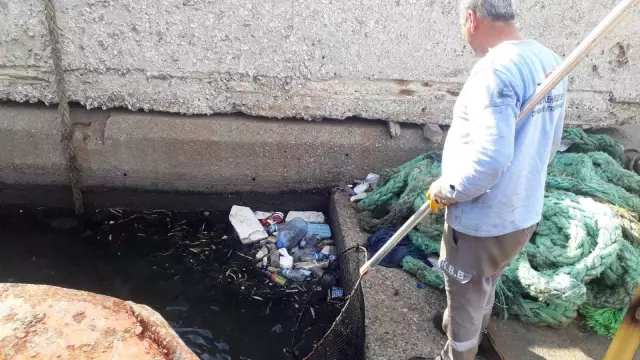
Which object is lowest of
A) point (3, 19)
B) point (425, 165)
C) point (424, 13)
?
point (425, 165)

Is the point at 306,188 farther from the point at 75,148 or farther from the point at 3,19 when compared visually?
the point at 3,19

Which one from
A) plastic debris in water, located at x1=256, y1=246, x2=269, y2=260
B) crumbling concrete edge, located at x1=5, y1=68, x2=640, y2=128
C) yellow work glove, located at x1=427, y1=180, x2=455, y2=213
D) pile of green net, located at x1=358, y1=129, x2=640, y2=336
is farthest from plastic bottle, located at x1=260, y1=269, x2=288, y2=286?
yellow work glove, located at x1=427, y1=180, x2=455, y2=213

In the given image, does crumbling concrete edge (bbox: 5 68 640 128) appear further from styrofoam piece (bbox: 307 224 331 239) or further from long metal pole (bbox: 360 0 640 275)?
long metal pole (bbox: 360 0 640 275)

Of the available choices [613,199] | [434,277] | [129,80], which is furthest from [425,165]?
[129,80]

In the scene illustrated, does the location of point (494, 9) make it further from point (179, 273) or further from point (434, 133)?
point (179, 273)

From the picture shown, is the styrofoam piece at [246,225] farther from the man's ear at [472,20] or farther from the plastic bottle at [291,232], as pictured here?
the man's ear at [472,20]

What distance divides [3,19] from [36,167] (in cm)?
117

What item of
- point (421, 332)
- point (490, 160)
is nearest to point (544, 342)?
point (421, 332)

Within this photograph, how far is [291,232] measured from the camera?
439cm

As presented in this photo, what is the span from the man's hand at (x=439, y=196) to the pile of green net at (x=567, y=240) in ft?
3.76

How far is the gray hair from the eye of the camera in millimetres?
2289

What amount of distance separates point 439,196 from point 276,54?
2.20 metres

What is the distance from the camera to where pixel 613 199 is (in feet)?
12.6

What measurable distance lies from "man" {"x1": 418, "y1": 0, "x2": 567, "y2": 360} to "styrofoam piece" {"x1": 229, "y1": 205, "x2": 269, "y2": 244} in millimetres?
1996
